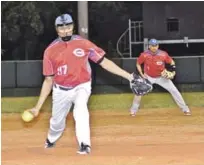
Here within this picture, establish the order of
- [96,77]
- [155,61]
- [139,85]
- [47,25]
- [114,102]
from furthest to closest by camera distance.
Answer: [47,25] < [96,77] < [114,102] < [155,61] < [139,85]

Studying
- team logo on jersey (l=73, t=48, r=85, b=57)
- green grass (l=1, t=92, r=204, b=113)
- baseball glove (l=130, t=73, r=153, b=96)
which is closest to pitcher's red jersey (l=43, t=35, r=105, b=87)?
team logo on jersey (l=73, t=48, r=85, b=57)

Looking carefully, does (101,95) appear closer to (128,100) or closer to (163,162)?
(128,100)

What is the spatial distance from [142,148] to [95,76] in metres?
11.3

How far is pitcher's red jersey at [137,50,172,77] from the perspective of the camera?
12.8 meters

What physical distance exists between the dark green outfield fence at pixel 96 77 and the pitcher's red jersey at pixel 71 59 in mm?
12132

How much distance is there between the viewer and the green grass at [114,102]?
15.8 m

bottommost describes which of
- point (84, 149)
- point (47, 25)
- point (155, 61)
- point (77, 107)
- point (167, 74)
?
point (84, 149)

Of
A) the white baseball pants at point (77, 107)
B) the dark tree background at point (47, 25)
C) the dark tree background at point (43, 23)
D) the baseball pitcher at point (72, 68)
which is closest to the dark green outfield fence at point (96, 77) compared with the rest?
the dark tree background at point (47, 25)

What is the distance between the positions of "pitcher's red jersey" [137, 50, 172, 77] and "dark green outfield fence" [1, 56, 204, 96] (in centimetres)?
680

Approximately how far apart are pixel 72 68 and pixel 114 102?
9.71 m

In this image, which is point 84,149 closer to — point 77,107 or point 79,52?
point 77,107

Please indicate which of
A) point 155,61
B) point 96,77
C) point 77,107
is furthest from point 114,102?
point 77,107

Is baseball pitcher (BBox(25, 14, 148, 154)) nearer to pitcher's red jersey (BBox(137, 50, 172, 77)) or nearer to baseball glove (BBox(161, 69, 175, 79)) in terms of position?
baseball glove (BBox(161, 69, 175, 79))

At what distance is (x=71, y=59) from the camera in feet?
24.5
